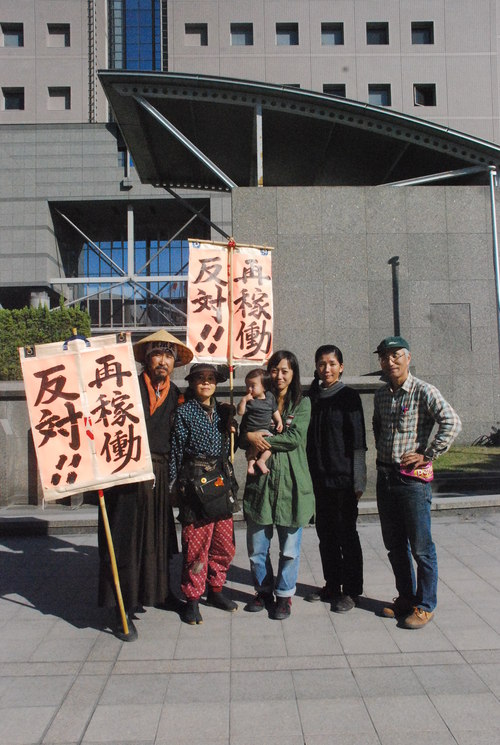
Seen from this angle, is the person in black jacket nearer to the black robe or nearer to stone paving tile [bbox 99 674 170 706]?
the black robe

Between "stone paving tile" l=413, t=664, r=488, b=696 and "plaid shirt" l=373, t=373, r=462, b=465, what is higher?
"plaid shirt" l=373, t=373, r=462, b=465

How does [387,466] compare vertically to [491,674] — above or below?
above

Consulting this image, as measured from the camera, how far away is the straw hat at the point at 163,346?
15.8 feet

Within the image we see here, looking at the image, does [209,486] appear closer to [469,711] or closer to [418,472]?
[418,472]

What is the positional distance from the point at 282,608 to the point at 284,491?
900 millimetres

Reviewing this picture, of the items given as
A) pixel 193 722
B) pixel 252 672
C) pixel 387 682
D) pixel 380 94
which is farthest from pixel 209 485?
pixel 380 94

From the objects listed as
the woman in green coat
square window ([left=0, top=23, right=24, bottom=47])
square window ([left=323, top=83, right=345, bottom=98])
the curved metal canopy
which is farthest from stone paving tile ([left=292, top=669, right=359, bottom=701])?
square window ([left=0, top=23, right=24, bottom=47])

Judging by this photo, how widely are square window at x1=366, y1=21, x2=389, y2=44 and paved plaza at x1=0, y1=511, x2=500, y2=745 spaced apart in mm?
37363

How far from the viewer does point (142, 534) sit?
14.8ft

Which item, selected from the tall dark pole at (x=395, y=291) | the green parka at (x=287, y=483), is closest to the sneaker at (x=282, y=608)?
the green parka at (x=287, y=483)

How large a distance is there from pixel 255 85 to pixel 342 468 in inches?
383

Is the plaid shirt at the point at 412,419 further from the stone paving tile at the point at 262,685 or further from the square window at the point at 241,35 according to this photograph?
the square window at the point at 241,35

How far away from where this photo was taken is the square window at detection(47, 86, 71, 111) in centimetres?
3481

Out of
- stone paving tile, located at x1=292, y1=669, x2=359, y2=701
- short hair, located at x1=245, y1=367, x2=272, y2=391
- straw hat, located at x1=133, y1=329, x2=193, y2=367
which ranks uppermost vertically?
straw hat, located at x1=133, y1=329, x2=193, y2=367
